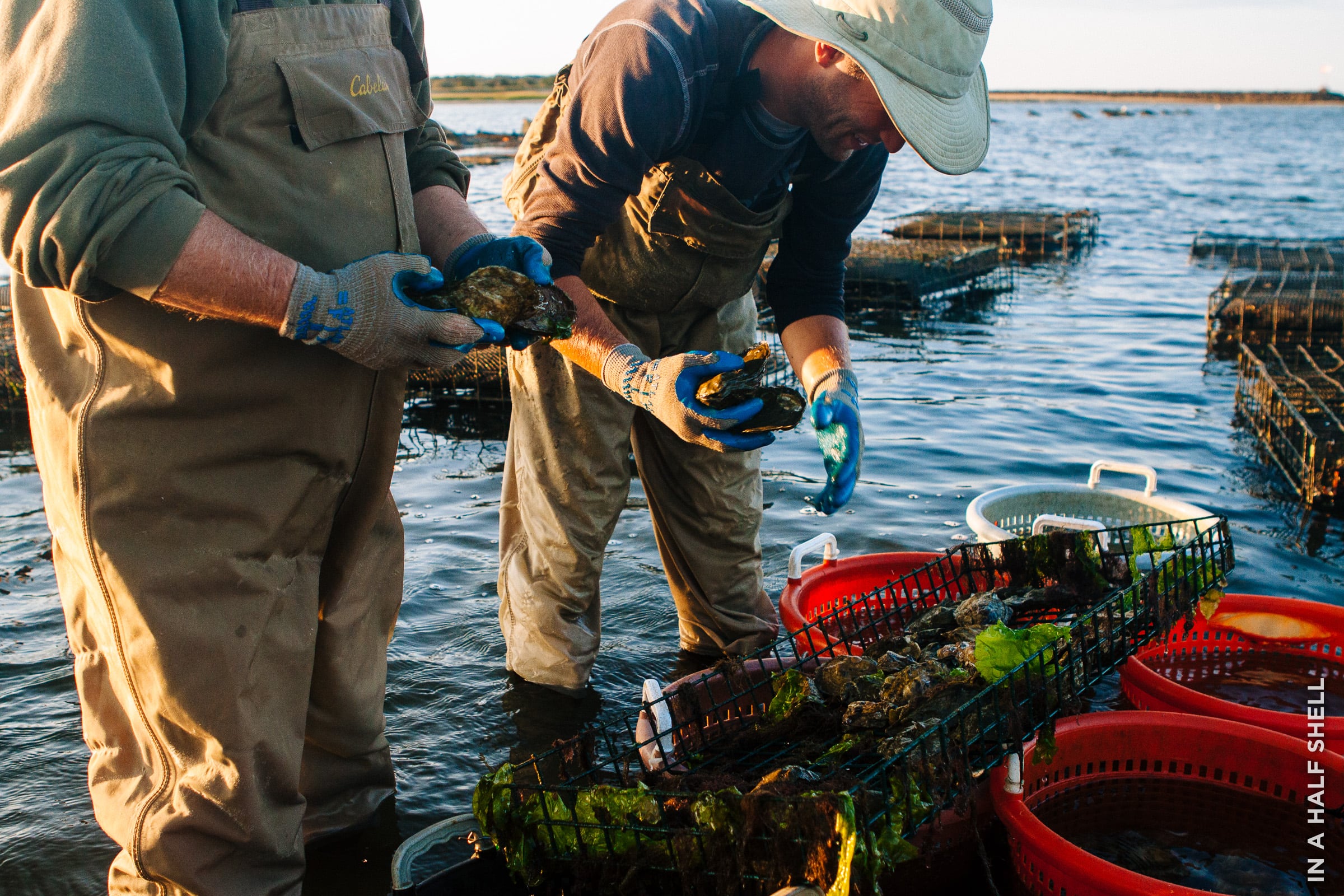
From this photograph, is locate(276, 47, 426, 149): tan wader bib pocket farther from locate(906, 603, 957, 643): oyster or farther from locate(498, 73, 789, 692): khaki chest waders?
locate(906, 603, 957, 643): oyster

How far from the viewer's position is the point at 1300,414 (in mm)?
5836

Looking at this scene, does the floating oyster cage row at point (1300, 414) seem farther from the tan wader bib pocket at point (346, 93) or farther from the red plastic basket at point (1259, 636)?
the tan wader bib pocket at point (346, 93)

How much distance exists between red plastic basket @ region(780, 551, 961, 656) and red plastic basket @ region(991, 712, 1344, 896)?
75 cm

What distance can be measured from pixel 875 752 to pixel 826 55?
161 cm

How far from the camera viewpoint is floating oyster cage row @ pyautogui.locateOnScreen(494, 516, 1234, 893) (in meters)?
1.86

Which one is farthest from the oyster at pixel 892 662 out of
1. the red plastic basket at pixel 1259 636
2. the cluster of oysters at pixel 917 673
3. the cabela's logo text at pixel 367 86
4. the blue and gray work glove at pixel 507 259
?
the cabela's logo text at pixel 367 86

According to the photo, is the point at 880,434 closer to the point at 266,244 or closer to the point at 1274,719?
the point at 1274,719

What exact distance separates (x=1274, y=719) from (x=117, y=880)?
8.43 ft

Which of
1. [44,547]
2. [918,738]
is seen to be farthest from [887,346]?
[918,738]

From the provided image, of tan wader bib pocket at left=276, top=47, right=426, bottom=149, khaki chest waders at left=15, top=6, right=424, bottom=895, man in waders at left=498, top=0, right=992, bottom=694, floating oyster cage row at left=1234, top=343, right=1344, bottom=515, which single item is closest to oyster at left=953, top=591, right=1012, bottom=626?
man in waders at left=498, top=0, right=992, bottom=694

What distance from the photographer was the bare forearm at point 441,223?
95.7 inches

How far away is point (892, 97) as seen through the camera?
2387 millimetres

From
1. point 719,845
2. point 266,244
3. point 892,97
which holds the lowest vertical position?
point 719,845

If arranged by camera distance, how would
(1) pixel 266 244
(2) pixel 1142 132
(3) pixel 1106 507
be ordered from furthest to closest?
(2) pixel 1142 132, (3) pixel 1106 507, (1) pixel 266 244
